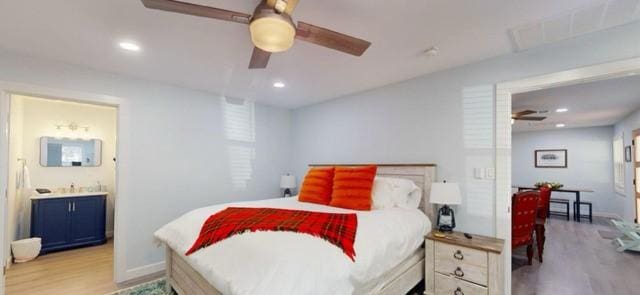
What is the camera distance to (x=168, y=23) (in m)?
1.91

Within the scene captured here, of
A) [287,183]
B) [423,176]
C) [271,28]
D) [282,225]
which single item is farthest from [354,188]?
[271,28]

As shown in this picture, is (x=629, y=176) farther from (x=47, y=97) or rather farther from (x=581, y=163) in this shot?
(x=47, y=97)

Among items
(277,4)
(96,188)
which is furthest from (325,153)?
(96,188)

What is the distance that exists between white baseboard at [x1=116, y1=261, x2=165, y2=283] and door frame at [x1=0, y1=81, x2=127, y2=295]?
24mm

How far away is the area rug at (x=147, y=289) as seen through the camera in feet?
8.62

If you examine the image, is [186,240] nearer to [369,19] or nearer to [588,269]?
[369,19]


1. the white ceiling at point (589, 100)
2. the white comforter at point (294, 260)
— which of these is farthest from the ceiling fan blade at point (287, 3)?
the white ceiling at point (589, 100)

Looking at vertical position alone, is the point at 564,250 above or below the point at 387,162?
below

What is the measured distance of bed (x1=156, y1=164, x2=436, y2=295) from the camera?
1329 millimetres

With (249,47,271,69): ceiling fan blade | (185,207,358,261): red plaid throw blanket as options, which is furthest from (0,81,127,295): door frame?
(249,47,271,69): ceiling fan blade

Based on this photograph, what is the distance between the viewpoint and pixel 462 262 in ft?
7.13

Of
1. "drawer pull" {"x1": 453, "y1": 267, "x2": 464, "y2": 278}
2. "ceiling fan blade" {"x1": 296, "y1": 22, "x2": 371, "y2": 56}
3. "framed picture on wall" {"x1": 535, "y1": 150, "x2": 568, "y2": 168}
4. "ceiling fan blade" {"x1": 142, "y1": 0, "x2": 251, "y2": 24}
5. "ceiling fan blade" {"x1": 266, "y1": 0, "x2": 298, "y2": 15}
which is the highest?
"ceiling fan blade" {"x1": 266, "y1": 0, "x2": 298, "y2": 15}

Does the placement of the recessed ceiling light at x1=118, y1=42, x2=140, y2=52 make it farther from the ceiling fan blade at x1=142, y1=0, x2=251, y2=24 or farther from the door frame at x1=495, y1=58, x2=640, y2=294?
the door frame at x1=495, y1=58, x2=640, y2=294

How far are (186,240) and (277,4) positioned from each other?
181 cm
